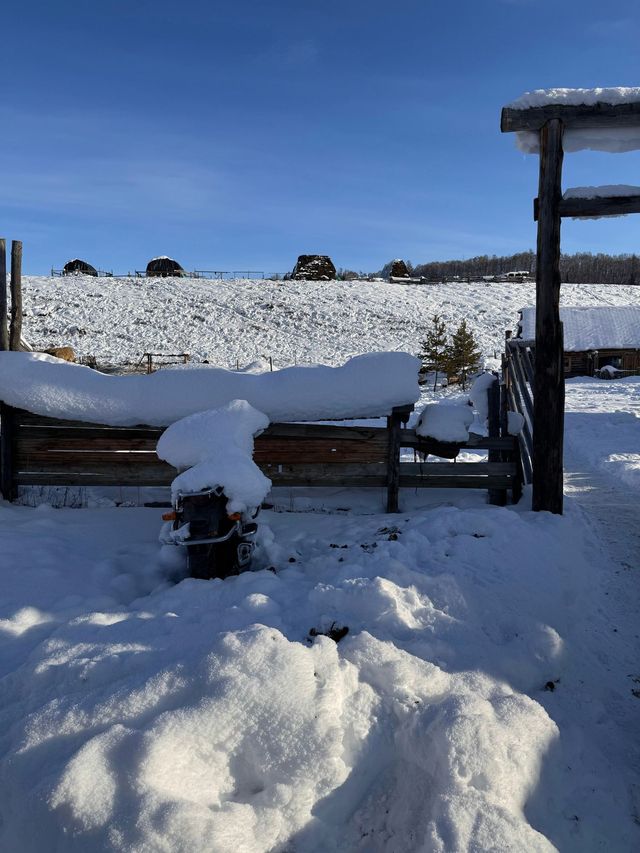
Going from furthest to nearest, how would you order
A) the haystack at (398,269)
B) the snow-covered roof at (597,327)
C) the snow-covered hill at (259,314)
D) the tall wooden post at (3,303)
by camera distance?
1. the haystack at (398,269)
2. the snow-covered hill at (259,314)
3. the snow-covered roof at (597,327)
4. the tall wooden post at (3,303)

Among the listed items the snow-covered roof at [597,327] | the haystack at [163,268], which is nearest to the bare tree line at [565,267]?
the haystack at [163,268]

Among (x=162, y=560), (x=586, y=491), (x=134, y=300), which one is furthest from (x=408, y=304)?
(x=162, y=560)

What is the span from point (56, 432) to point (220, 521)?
3.39 meters

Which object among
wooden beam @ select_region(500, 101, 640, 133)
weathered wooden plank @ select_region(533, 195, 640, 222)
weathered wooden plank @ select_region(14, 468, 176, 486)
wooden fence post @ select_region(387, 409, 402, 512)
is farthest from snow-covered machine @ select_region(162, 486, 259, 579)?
wooden beam @ select_region(500, 101, 640, 133)

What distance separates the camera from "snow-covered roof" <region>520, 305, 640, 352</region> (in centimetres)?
3494

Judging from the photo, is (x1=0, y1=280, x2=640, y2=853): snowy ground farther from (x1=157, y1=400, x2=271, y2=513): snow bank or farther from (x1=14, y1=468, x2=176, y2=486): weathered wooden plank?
(x1=14, y1=468, x2=176, y2=486): weathered wooden plank

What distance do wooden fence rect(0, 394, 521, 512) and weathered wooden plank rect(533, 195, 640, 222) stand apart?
2776 millimetres

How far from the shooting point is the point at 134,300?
4406 cm

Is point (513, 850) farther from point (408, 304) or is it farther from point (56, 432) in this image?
point (408, 304)

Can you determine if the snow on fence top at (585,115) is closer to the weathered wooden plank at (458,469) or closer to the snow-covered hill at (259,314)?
the weathered wooden plank at (458,469)

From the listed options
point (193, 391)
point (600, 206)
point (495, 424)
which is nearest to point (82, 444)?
point (193, 391)

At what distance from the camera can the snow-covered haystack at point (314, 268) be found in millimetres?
59312

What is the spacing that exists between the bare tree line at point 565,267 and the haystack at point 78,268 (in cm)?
3308

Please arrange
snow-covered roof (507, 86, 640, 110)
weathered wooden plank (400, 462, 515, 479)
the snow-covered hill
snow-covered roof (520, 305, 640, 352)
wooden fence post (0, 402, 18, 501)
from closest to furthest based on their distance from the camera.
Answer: snow-covered roof (507, 86, 640, 110) < wooden fence post (0, 402, 18, 501) < weathered wooden plank (400, 462, 515, 479) < snow-covered roof (520, 305, 640, 352) < the snow-covered hill
